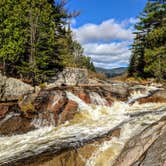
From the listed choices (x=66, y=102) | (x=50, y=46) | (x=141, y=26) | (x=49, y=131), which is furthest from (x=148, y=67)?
(x=49, y=131)

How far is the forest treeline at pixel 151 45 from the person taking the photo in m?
41.6

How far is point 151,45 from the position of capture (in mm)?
47562

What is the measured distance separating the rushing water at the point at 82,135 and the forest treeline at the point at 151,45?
23170 mm

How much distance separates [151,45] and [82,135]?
122 ft

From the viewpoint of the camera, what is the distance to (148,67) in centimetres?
4275

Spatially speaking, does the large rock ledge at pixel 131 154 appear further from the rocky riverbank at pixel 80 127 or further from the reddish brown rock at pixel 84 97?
the reddish brown rock at pixel 84 97

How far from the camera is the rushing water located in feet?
36.1

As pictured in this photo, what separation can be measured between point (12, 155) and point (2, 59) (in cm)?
1966

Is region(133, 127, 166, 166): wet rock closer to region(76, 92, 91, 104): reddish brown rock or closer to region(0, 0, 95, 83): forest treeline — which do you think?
region(76, 92, 91, 104): reddish brown rock

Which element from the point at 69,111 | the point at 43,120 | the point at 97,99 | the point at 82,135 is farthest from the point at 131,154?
the point at 97,99

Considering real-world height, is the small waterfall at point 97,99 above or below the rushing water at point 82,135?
above

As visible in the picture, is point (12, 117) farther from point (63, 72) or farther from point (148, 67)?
point (148, 67)

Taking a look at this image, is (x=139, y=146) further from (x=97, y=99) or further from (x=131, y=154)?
(x=97, y=99)

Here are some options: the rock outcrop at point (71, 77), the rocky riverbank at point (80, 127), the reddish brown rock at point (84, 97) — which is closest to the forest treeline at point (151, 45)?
the rock outcrop at point (71, 77)
